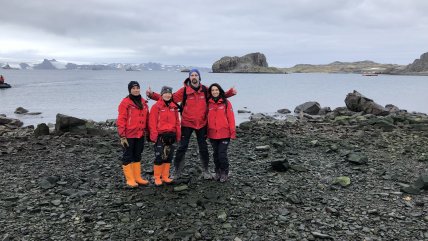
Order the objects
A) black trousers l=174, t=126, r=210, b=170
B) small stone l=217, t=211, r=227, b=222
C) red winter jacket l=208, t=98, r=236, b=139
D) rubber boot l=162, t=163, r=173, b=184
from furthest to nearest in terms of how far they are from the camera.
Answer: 1. black trousers l=174, t=126, r=210, b=170
2. rubber boot l=162, t=163, r=173, b=184
3. red winter jacket l=208, t=98, r=236, b=139
4. small stone l=217, t=211, r=227, b=222

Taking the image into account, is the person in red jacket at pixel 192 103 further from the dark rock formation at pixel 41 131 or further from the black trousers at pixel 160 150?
the dark rock formation at pixel 41 131

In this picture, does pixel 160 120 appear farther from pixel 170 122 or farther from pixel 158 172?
pixel 158 172

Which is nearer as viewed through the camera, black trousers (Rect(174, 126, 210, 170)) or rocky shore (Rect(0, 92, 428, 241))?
rocky shore (Rect(0, 92, 428, 241))

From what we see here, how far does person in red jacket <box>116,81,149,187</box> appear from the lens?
33.0ft

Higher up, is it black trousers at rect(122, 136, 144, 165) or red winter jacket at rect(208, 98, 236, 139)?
red winter jacket at rect(208, 98, 236, 139)

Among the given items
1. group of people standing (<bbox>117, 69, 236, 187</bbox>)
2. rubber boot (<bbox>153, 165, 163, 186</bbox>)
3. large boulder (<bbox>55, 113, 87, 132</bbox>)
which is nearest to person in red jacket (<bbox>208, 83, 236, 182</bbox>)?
group of people standing (<bbox>117, 69, 236, 187</bbox>)

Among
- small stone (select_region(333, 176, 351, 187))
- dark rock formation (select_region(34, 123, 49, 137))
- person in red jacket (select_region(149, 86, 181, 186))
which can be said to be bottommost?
dark rock formation (select_region(34, 123, 49, 137))

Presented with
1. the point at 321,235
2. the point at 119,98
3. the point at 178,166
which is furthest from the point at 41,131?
the point at 119,98

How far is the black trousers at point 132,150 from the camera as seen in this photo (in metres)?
10.3

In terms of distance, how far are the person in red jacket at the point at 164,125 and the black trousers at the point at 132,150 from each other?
400mm

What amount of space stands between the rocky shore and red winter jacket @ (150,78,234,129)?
5.74ft

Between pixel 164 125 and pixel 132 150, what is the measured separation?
1.11 metres

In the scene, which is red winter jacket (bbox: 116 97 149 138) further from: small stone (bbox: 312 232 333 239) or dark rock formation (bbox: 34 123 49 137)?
dark rock formation (bbox: 34 123 49 137)

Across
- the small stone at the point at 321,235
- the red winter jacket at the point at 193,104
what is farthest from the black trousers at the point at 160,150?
the small stone at the point at 321,235
